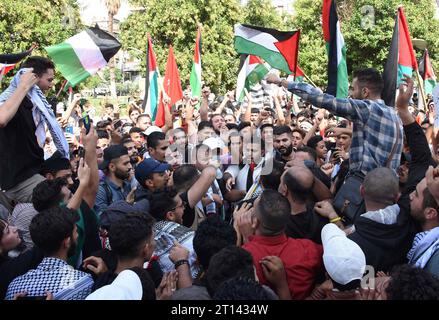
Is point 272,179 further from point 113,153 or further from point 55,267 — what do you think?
point 55,267

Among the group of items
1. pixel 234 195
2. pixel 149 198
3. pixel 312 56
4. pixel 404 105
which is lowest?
pixel 312 56

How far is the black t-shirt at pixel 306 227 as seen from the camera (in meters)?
3.62

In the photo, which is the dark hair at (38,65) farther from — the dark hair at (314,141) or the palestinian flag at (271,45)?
the palestinian flag at (271,45)

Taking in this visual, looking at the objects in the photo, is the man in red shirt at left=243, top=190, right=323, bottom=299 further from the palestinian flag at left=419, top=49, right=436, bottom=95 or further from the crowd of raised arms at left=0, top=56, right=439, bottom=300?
the palestinian flag at left=419, top=49, right=436, bottom=95

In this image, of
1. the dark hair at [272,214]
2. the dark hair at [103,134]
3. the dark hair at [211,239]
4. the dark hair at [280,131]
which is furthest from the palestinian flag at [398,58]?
the dark hair at [211,239]

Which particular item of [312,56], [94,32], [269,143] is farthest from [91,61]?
[312,56]

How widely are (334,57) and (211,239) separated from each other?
400 centimetres

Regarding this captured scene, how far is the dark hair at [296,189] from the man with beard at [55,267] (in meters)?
1.42

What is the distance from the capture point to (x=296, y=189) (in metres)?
3.70

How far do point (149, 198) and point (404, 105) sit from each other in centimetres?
226

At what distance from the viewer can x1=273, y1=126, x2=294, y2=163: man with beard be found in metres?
6.59

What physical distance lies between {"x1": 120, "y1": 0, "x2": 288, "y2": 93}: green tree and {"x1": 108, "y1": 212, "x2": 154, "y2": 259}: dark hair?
23.7 meters
